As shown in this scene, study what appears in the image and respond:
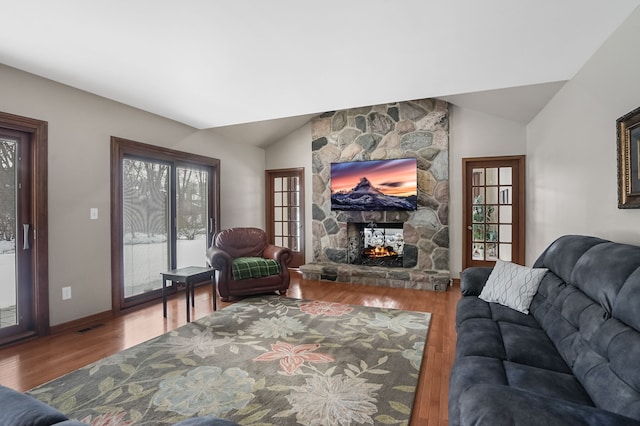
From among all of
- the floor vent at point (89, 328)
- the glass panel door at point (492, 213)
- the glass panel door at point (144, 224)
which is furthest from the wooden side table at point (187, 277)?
the glass panel door at point (492, 213)

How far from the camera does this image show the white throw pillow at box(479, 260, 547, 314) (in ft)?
7.53

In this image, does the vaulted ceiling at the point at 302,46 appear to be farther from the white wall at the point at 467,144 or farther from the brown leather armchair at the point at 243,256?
the brown leather armchair at the point at 243,256

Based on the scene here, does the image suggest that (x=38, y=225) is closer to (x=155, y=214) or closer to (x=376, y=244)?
(x=155, y=214)

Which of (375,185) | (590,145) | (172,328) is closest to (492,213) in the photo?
(375,185)

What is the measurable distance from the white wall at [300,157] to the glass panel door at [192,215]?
162 centimetres

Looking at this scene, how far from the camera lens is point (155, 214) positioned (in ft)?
13.9

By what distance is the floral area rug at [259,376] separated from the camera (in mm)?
1852

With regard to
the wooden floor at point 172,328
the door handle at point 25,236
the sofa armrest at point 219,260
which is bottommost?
the wooden floor at point 172,328

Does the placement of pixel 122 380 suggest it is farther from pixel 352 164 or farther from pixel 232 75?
pixel 352 164

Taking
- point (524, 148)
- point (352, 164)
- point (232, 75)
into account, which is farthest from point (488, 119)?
point (232, 75)

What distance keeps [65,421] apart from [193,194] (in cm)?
430

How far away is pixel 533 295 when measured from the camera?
7.50 feet

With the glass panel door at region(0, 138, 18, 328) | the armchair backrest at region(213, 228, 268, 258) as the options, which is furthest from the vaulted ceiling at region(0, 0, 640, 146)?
the armchair backrest at region(213, 228, 268, 258)

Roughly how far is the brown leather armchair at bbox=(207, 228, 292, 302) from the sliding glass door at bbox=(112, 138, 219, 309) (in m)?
0.59
